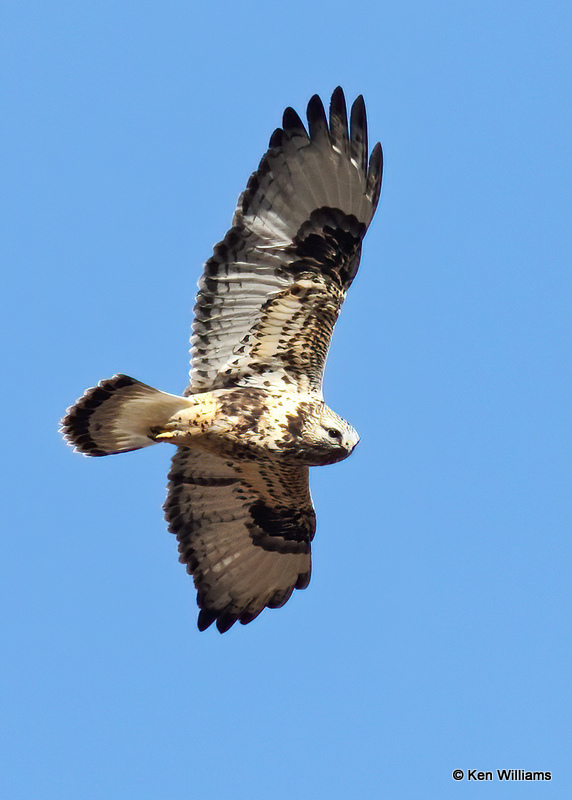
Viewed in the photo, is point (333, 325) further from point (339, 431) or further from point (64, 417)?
point (64, 417)

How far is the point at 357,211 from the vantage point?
1087 cm

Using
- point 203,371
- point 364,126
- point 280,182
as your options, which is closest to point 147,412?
point 203,371

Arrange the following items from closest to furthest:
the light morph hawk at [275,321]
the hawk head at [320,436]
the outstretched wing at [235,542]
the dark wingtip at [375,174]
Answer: the hawk head at [320,436] → the light morph hawk at [275,321] → the dark wingtip at [375,174] → the outstretched wing at [235,542]

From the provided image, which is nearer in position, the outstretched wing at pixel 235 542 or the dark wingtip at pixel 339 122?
the dark wingtip at pixel 339 122

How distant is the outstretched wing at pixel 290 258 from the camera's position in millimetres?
10656

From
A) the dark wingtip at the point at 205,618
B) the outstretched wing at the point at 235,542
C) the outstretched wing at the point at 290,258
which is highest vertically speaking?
the outstretched wing at the point at 290,258

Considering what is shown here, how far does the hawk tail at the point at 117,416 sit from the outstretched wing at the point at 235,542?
2.63 ft

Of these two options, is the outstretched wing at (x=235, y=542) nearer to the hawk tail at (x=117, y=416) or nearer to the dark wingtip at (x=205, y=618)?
the dark wingtip at (x=205, y=618)

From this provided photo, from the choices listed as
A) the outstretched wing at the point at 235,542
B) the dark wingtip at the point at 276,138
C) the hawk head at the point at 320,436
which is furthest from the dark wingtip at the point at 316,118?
the outstretched wing at the point at 235,542

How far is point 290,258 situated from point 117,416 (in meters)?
1.89

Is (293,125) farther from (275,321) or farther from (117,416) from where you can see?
(117,416)

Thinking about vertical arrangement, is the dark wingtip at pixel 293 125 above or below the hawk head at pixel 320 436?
above

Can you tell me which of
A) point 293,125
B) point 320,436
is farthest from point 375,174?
point 320,436

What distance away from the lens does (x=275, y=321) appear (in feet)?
35.4
